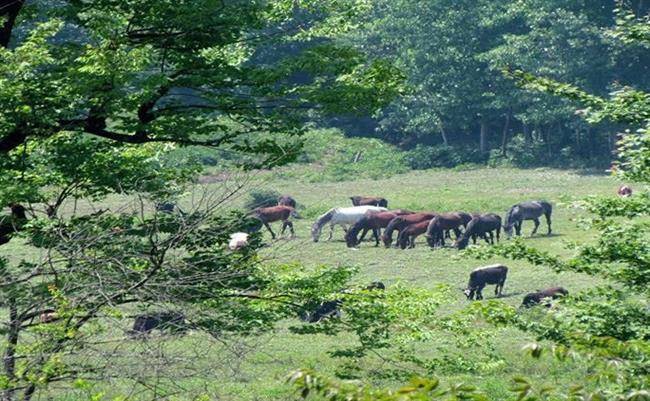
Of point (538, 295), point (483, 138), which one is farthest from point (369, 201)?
point (538, 295)

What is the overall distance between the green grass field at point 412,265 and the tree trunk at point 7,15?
2.87 meters

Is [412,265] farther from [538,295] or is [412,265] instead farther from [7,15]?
[7,15]

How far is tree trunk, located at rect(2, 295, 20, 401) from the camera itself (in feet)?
27.8

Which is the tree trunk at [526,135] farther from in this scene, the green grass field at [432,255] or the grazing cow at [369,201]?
the grazing cow at [369,201]

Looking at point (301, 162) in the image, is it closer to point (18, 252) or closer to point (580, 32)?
point (580, 32)

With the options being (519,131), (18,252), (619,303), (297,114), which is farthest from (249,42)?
(519,131)

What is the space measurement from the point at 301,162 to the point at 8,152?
142 feet

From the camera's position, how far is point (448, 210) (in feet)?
143

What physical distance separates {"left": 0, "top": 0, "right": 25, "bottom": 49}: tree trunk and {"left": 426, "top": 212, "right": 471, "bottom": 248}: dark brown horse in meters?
24.3

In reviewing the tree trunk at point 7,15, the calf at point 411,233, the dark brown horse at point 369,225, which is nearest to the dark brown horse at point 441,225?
the calf at point 411,233

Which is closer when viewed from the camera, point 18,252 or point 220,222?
point 220,222

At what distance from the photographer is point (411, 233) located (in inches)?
1452

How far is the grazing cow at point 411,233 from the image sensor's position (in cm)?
3694

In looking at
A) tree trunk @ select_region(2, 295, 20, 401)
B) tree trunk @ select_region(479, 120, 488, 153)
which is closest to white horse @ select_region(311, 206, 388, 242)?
tree trunk @ select_region(479, 120, 488, 153)
